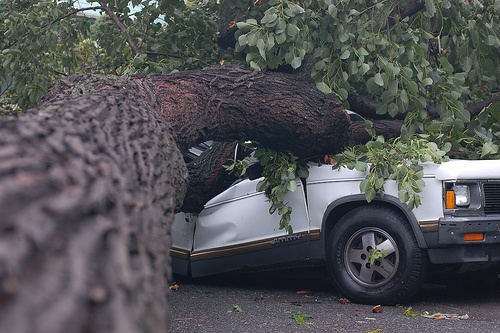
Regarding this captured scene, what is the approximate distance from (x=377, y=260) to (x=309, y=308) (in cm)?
64

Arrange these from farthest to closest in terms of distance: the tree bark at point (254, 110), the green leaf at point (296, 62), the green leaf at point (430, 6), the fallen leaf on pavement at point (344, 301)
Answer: the green leaf at point (430, 6), the fallen leaf on pavement at point (344, 301), the green leaf at point (296, 62), the tree bark at point (254, 110)

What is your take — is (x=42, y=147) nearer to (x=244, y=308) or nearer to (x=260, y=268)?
(x=244, y=308)

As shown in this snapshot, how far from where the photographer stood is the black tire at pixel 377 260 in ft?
20.7

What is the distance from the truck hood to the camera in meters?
6.18

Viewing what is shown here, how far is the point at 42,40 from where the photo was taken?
8.37m

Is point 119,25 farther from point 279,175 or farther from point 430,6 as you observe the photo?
point 430,6

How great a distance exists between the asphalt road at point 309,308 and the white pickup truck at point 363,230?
0.25m

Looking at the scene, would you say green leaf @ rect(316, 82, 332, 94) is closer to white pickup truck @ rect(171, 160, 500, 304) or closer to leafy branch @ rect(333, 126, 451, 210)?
leafy branch @ rect(333, 126, 451, 210)

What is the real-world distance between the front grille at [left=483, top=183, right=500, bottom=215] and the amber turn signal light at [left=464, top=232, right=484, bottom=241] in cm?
20

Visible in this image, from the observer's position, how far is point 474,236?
20.2 ft

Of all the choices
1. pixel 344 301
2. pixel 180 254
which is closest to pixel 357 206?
pixel 344 301

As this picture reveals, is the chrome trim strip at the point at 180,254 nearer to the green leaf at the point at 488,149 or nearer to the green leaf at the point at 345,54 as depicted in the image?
the green leaf at the point at 345,54

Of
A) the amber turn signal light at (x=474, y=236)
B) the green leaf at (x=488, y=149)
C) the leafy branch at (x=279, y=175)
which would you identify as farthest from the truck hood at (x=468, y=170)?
the leafy branch at (x=279, y=175)

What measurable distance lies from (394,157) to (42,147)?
4.82 m
